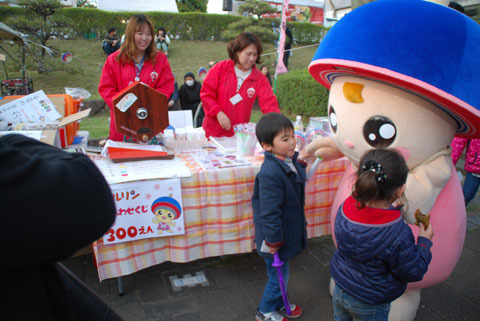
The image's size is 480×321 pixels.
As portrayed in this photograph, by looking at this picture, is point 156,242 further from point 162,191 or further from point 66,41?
point 66,41

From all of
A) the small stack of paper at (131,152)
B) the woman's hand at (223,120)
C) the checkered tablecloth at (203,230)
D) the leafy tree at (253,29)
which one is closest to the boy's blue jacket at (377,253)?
the checkered tablecloth at (203,230)

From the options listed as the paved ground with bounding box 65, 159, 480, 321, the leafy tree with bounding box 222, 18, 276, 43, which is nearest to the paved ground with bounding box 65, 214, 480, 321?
the paved ground with bounding box 65, 159, 480, 321

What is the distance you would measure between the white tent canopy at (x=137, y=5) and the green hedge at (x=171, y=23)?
1623 mm

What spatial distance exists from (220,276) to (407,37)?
2.01m

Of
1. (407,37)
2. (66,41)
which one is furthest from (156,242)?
(66,41)

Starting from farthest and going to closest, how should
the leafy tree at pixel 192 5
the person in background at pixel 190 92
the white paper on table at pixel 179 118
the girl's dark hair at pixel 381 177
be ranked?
1. the leafy tree at pixel 192 5
2. the person in background at pixel 190 92
3. the white paper on table at pixel 179 118
4. the girl's dark hair at pixel 381 177

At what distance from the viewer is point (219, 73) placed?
3.07m

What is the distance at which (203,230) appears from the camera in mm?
2361

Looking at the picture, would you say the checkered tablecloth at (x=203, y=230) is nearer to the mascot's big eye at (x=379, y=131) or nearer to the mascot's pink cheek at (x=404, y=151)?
the mascot's big eye at (x=379, y=131)

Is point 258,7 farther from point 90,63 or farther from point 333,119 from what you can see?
point 333,119

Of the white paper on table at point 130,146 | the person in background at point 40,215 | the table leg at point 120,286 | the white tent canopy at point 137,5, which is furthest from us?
the white tent canopy at point 137,5

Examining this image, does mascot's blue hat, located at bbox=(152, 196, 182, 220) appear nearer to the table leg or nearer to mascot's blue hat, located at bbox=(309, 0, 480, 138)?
the table leg

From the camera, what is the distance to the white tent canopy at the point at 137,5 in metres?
19.0

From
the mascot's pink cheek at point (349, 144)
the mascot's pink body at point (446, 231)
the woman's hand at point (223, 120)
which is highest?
the mascot's pink cheek at point (349, 144)
